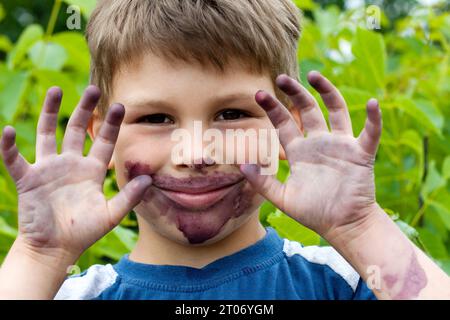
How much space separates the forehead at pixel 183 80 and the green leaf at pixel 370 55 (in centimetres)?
74

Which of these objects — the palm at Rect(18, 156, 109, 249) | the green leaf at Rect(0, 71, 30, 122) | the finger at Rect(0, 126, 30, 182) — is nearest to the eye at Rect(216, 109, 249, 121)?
the palm at Rect(18, 156, 109, 249)

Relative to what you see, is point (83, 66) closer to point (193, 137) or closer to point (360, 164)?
point (193, 137)

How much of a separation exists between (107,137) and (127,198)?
0.13 meters

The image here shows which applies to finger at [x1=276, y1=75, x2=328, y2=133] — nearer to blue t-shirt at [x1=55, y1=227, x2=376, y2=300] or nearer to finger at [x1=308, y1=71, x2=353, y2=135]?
finger at [x1=308, y1=71, x2=353, y2=135]

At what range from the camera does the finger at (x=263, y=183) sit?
5.06ft

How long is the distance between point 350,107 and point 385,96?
0.97 feet

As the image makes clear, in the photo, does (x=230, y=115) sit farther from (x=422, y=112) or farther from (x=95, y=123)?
(x=422, y=112)

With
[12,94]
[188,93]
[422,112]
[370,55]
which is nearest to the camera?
Result: [188,93]

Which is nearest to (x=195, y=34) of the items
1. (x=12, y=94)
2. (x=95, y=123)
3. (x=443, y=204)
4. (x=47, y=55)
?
(x=95, y=123)

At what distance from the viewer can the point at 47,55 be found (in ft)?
9.46

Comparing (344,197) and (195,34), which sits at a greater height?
(195,34)

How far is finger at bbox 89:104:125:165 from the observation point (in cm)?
152

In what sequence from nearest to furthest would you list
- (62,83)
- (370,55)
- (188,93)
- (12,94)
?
Answer: (188,93)
(370,55)
(62,83)
(12,94)
